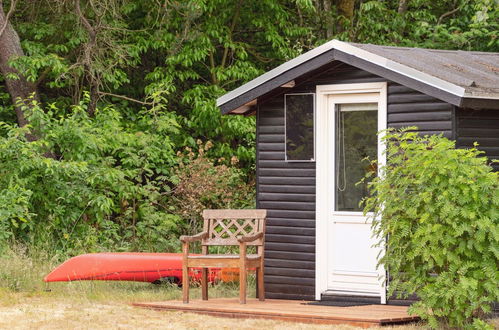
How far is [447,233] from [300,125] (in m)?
3.32

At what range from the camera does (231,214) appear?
12.0 metres

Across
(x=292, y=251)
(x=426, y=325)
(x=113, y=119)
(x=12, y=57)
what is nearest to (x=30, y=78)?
(x=12, y=57)

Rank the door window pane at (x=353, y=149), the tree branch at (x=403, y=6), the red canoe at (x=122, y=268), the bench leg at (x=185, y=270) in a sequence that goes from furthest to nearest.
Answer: the tree branch at (x=403, y=6) < the red canoe at (x=122, y=268) < the door window pane at (x=353, y=149) < the bench leg at (x=185, y=270)

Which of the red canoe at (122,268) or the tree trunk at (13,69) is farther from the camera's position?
the tree trunk at (13,69)

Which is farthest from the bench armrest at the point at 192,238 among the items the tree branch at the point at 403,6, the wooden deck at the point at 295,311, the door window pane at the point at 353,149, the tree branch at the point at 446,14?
the tree branch at the point at 446,14

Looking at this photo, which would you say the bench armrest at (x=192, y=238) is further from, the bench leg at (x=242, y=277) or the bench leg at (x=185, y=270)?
the bench leg at (x=242, y=277)

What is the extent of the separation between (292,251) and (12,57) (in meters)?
7.14

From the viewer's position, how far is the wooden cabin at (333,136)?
1111 cm

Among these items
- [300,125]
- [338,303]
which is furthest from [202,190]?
[338,303]

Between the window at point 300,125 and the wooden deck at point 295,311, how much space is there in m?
1.79

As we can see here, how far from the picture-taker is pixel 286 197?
12.2 metres

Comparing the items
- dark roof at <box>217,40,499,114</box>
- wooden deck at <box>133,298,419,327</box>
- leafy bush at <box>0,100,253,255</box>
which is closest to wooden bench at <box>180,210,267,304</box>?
wooden deck at <box>133,298,419,327</box>

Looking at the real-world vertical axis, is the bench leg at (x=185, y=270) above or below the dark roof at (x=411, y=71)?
below

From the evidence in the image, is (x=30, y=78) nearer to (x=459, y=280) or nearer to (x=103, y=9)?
(x=103, y=9)
